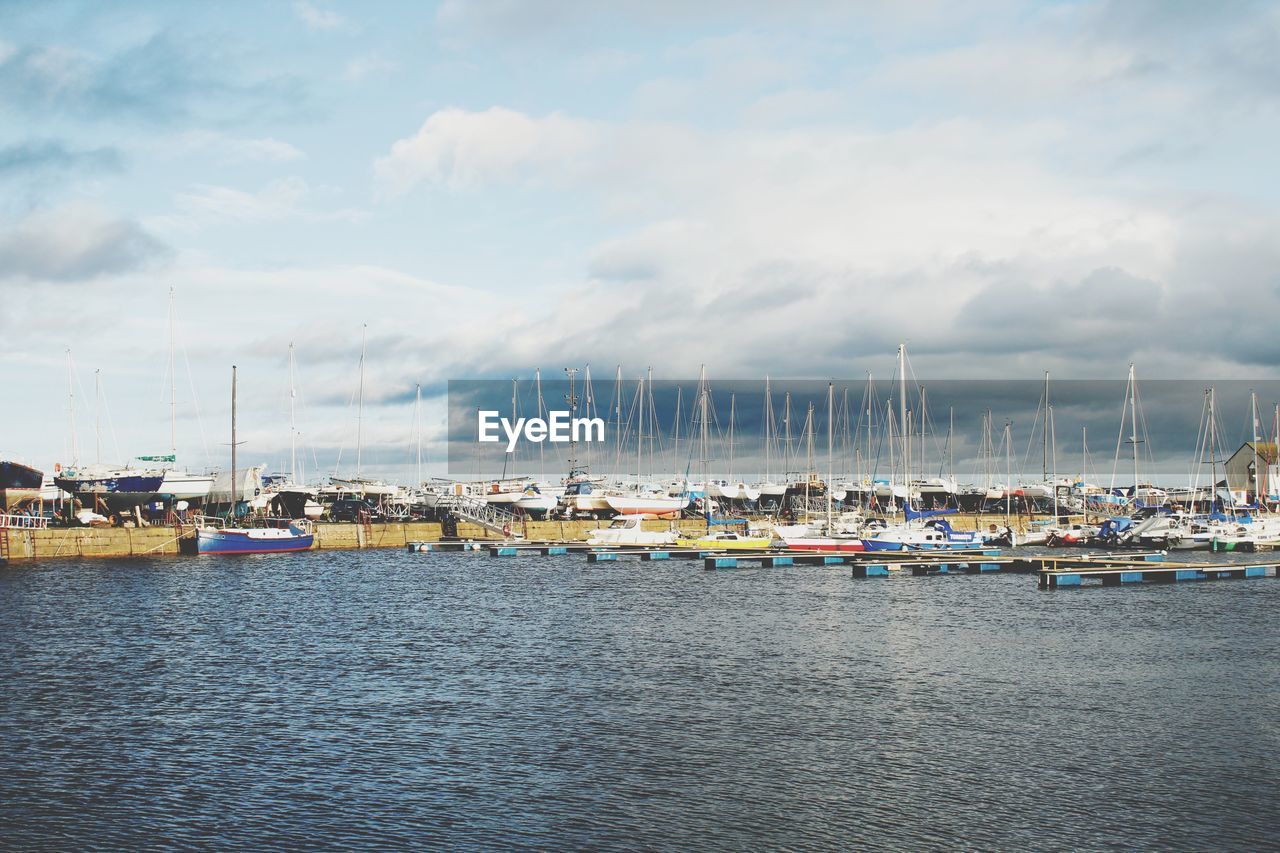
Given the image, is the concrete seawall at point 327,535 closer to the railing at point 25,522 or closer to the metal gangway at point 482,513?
the metal gangway at point 482,513

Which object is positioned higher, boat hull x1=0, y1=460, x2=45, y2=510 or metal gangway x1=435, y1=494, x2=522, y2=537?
boat hull x1=0, y1=460, x2=45, y2=510

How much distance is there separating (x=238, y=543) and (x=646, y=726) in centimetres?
8835

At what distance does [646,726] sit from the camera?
33.5 meters

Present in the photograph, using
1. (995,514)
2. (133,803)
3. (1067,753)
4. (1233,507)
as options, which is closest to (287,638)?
(133,803)

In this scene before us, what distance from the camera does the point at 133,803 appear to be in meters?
26.3

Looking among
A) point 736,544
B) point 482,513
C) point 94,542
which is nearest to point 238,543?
point 94,542

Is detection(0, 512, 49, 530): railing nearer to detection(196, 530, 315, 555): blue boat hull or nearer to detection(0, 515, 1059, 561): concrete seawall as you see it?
detection(0, 515, 1059, 561): concrete seawall

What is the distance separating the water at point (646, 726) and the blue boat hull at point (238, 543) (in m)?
44.6

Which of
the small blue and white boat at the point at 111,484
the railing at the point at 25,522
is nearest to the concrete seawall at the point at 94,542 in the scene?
the railing at the point at 25,522

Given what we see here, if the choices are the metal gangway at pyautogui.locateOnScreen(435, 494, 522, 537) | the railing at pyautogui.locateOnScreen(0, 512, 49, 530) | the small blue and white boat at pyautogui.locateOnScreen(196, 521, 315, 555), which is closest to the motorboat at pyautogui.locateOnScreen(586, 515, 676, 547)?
the metal gangway at pyautogui.locateOnScreen(435, 494, 522, 537)

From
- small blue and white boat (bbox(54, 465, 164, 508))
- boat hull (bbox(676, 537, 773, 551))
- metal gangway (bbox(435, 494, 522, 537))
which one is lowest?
boat hull (bbox(676, 537, 773, 551))

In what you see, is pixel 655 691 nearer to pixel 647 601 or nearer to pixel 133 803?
pixel 133 803

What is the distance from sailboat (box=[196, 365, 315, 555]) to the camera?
109250mm

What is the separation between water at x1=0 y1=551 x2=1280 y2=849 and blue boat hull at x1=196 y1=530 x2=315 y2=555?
4460cm
